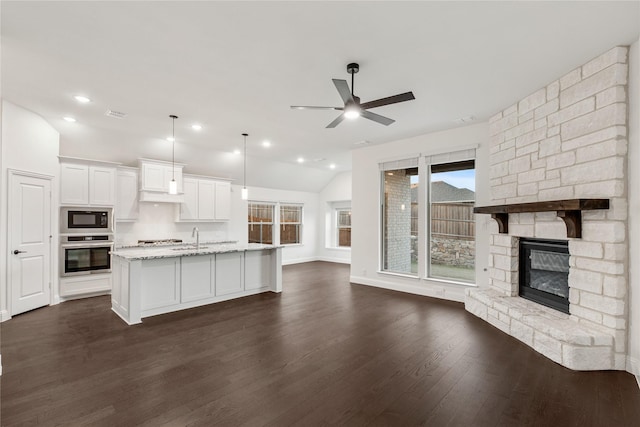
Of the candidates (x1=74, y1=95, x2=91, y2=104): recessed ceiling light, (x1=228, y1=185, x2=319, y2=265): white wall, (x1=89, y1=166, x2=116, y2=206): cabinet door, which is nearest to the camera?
(x1=74, y1=95, x2=91, y2=104): recessed ceiling light

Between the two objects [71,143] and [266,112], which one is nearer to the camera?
[266,112]

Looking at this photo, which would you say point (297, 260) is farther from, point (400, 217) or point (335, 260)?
point (400, 217)

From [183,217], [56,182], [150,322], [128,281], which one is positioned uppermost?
[56,182]

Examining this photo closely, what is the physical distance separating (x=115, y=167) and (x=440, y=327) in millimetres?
6160

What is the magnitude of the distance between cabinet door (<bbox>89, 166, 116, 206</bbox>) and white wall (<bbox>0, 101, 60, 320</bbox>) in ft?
1.71

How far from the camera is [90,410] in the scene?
7.17 ft

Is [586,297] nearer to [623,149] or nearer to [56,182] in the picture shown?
[623,149]

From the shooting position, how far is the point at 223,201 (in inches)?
300

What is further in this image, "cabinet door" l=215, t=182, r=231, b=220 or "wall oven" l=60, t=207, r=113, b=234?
"cabinet door" l=215, t=182, r=231, b=220

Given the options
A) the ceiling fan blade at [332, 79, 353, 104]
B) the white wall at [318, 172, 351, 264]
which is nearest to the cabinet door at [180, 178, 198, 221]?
the white wall at [318, 172, 351, 264]

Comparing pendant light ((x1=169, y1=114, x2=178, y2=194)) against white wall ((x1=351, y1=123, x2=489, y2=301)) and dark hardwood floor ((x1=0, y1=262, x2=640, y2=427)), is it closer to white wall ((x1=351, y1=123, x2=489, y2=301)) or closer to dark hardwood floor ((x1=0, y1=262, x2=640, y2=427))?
dark hardwood floor ((x1=0, y1=262, x2=640, y2=427))

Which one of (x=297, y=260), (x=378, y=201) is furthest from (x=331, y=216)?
(x=378, y=201)

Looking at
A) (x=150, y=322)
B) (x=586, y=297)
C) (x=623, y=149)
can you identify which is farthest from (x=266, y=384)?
(x=623, y=149)

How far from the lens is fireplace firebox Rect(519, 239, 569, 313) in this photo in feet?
11.4
